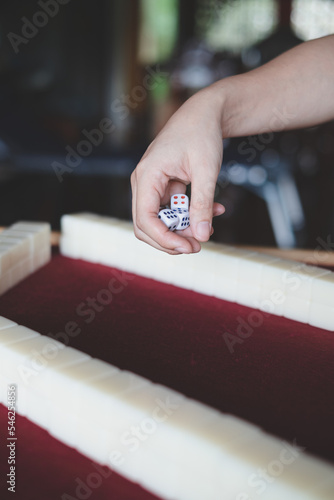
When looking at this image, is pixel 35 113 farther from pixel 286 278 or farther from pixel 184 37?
pixel 286 278

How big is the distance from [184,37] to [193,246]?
8.31 metres

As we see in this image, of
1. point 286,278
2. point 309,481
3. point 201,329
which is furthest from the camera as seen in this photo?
point 286,278

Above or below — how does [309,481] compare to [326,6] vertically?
below

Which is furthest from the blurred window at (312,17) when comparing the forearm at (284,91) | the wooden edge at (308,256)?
the forearm at (284,91)

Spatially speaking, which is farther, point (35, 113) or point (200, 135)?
point (35, 113)

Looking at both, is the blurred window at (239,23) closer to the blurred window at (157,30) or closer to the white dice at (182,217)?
the blurred window at (157,30)

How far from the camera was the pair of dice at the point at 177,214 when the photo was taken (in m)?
0.97

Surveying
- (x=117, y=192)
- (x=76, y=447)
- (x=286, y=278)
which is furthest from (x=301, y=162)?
(x=76, y=447)

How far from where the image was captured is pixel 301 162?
6.92 meters

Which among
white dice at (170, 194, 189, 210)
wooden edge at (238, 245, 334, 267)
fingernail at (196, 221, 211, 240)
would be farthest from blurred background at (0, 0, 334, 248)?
fingernail at (196, 221, 211, 240)

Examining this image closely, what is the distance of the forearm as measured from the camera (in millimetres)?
1119

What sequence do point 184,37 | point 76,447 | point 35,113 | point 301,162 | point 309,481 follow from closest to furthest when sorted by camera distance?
point 309,481 → point 76,447 → point 35,113 → point 301,162 → point 184,37

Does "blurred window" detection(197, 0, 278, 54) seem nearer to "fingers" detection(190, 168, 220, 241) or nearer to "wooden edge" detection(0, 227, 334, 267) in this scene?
"wooden edge" detection(0, 227, 334, 267)

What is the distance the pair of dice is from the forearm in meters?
0.20
